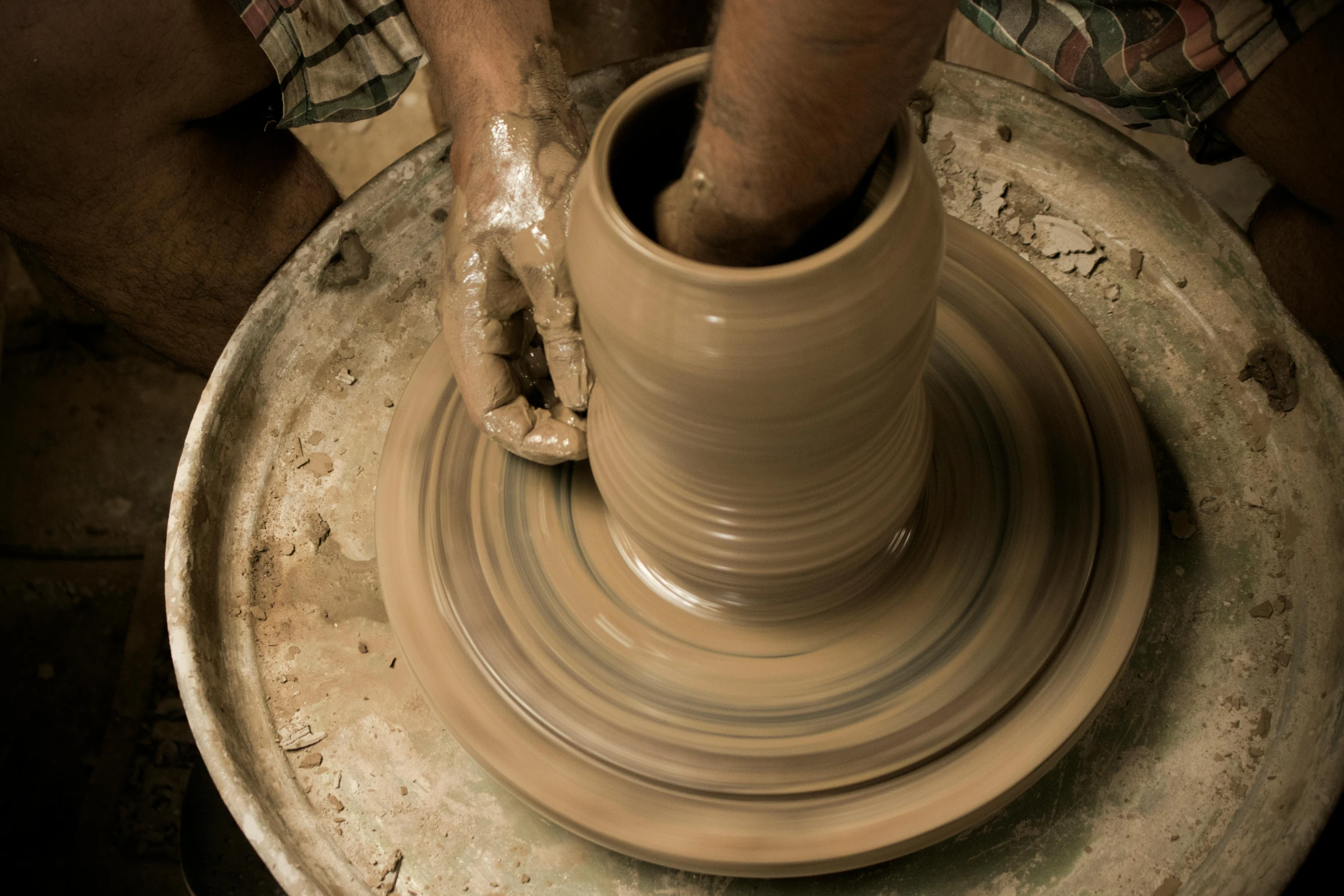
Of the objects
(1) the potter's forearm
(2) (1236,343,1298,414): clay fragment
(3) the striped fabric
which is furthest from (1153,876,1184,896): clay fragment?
(3) the striped fabric

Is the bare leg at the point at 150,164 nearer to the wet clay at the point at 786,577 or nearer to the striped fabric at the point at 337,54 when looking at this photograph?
the striped fabric at the point at 337,54

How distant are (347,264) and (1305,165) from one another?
1374mm

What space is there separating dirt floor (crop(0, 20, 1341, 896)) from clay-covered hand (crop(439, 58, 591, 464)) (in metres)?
1.12

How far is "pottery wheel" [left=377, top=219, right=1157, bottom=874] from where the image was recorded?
3.68 feet

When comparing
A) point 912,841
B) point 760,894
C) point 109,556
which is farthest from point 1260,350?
point 109,556

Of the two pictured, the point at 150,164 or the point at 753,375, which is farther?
the point at 150,164

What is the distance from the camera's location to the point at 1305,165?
56.7 inches

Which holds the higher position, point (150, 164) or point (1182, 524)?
point (150, 164)

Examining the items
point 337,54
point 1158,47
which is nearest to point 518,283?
point 337,54

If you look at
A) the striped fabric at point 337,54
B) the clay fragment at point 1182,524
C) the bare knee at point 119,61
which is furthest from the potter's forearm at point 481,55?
the clay fragment at point 1182,524

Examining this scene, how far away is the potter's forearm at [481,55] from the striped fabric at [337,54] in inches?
5.6

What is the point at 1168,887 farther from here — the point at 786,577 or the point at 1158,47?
the point at 1158,47

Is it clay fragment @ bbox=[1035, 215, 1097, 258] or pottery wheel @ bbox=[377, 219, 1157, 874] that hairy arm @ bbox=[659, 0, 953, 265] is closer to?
pottery wheel @ bbox=[377, 219, 1157, 874]

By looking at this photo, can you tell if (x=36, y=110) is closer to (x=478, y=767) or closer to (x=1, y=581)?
(x=478, y=767)
